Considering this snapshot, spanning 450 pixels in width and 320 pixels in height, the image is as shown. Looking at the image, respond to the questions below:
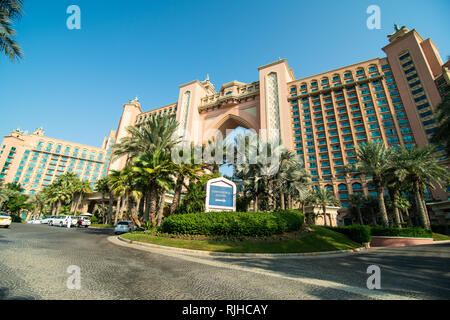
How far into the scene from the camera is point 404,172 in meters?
23.8

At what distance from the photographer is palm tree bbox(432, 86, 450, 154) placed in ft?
47.2

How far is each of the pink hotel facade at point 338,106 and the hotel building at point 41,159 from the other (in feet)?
161

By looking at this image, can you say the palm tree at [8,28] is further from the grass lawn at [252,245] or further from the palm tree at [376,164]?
the palm tree at [376,164]

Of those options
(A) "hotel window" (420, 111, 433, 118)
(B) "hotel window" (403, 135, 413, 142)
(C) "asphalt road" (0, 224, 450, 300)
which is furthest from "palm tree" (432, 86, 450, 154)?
(A) "hotel window" (420, 111, 433, 118)

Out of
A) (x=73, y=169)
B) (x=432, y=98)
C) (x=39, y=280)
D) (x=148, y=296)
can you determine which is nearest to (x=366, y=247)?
(x=148, y=296)

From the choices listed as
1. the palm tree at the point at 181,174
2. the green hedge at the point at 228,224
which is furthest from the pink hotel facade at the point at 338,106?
the green hedge at the point at 228,224

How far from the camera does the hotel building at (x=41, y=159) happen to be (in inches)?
3506

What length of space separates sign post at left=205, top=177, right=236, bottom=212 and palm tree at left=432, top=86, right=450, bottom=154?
16.1 metres

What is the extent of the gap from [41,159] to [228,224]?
11880 cm

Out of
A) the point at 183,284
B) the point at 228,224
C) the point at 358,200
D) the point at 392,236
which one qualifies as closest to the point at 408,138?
the point at 358,200
